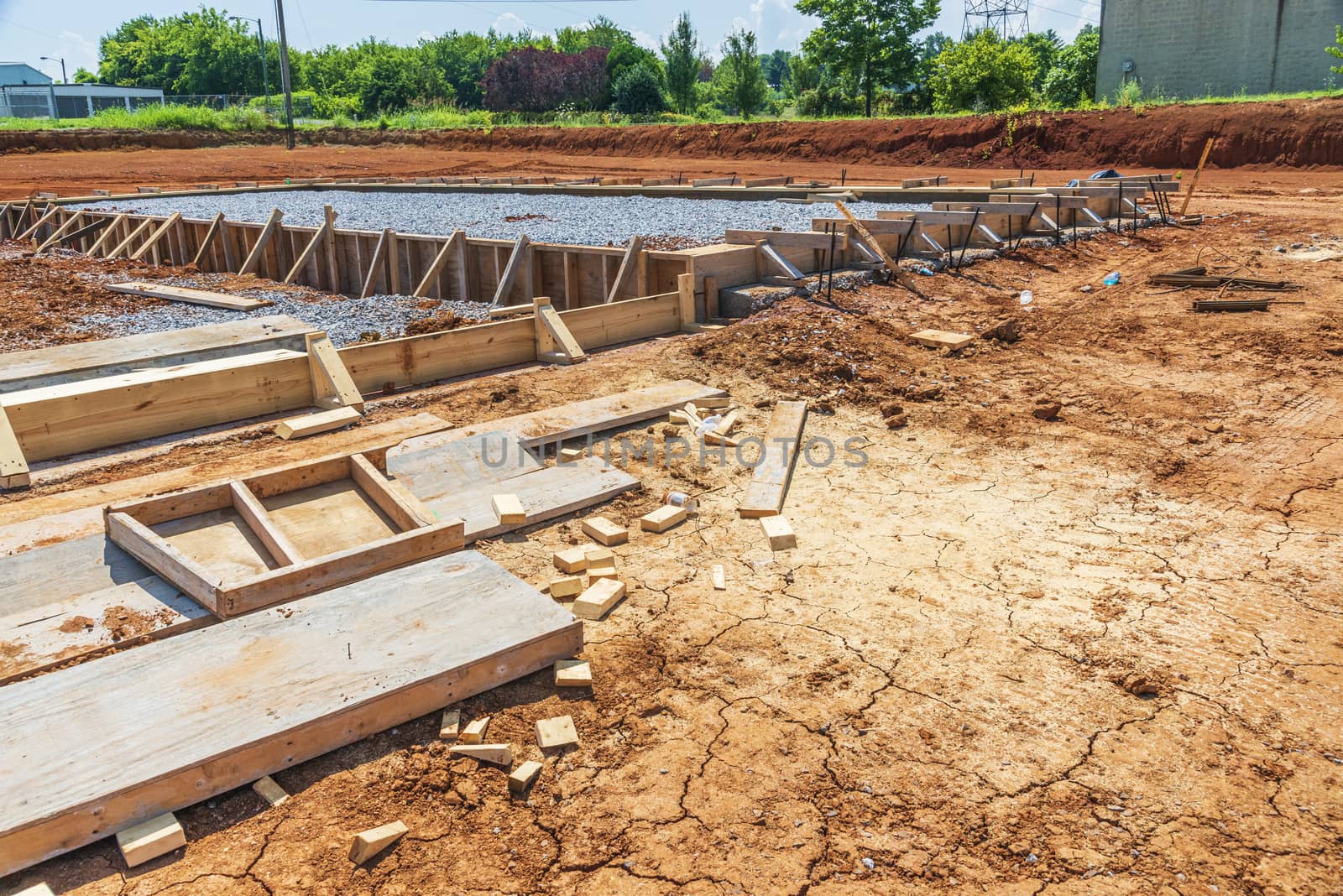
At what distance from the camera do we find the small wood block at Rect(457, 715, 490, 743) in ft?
10.9

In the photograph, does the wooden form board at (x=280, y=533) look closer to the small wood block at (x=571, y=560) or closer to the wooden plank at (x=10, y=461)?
the small wood block at (x=571, y=560)

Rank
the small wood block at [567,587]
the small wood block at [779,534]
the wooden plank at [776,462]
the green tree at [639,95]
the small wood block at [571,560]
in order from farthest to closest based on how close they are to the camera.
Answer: the green tree at [639,95] → the wooden plank at [776,462] → the small wood block at [779,534] → the small wood block at [571,560] → the small wood block at [567,587]

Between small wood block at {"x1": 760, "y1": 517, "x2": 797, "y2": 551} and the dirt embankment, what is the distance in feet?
A: 86.0

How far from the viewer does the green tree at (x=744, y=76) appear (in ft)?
155

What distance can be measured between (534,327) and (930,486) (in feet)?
13.9

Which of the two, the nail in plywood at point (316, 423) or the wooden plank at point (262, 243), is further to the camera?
the wooden plank at point (262, 243)

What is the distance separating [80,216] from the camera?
1878cm

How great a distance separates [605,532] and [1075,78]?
49679 millimetres

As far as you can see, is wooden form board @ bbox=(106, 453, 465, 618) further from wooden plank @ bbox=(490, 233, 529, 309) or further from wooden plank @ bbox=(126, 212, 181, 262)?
wooden plank @ bbox=(126, 212, 181, 262)

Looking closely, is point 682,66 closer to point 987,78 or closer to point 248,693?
point 987,78

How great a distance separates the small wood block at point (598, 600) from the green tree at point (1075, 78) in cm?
4629

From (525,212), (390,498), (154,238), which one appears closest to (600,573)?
(390,498)

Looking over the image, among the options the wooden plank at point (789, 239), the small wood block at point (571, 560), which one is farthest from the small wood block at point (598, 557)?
the wooden plank at point (789, 239)

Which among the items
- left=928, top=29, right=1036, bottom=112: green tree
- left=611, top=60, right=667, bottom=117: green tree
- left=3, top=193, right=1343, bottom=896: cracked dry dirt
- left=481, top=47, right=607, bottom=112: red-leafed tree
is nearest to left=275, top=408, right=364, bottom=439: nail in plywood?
left=3, top=193, right=1343, bottom=896: cracked dry dirt
